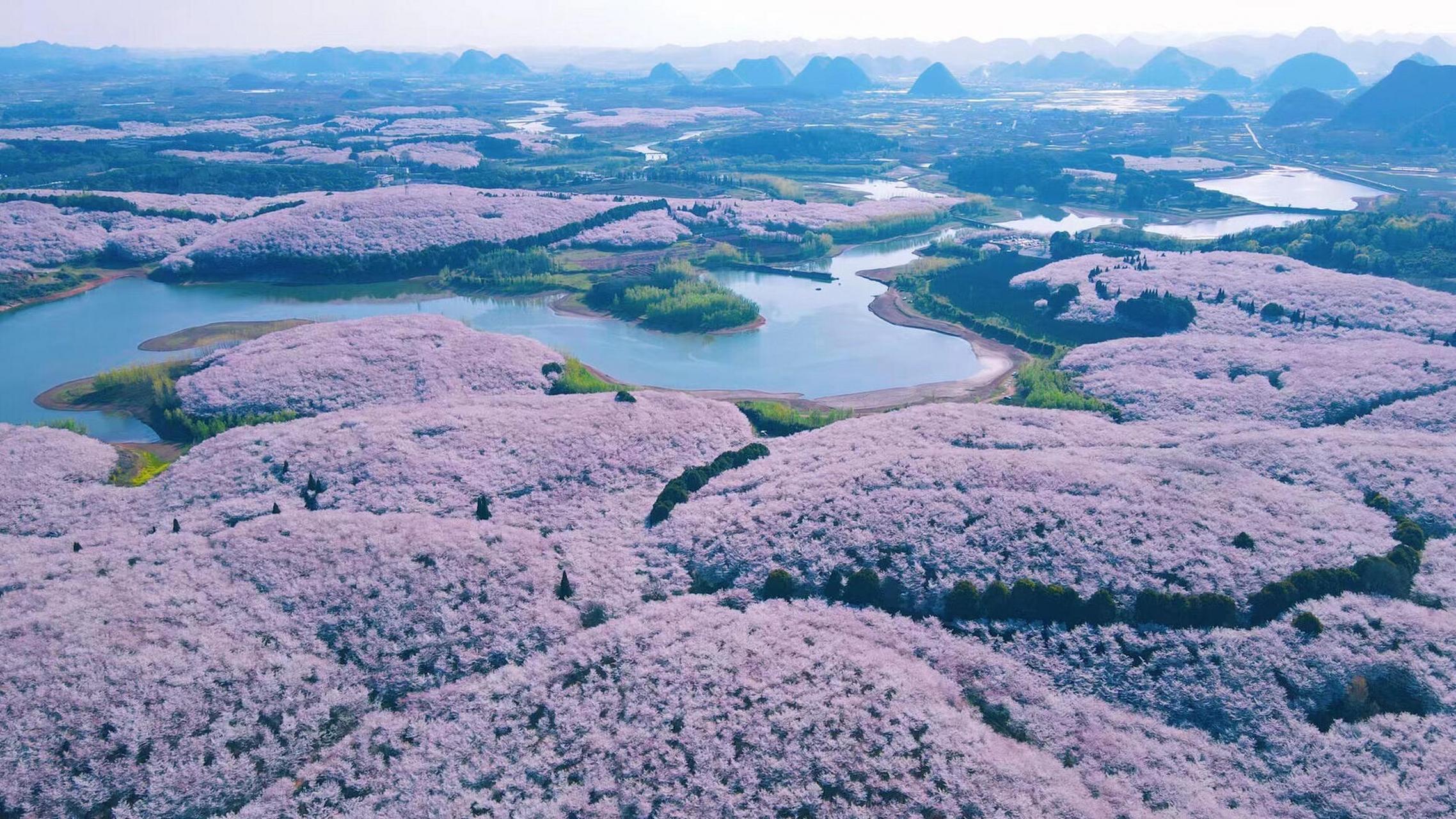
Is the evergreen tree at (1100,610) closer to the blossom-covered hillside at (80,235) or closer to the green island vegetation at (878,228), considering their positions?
the green island vegetation at (878,228)

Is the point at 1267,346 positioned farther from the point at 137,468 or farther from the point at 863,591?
the point at 137,468

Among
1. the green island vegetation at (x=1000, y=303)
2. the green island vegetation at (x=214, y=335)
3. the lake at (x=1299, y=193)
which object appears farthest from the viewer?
the lake at (x=1299, y=193)

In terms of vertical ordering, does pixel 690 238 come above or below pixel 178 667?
above

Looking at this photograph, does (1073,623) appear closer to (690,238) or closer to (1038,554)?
(1038,554)

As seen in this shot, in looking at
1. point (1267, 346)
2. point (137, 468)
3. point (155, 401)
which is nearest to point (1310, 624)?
point (1267, 346)

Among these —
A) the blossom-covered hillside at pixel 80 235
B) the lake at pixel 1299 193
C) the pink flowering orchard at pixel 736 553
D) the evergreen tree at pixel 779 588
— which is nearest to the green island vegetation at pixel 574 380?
the pink flowering orchard at pixel 736 553

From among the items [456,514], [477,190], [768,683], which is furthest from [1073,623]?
[477,190]
